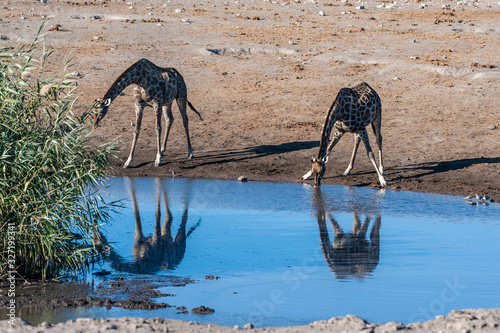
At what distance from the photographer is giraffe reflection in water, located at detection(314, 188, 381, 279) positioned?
8.30 meters

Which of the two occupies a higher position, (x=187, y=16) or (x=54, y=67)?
(x=187, y=16)

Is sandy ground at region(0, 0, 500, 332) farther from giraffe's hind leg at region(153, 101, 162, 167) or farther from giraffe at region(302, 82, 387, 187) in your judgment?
giraffe at region(302, 82, 387, 187)

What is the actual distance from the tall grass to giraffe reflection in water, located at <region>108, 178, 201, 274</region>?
53 cm

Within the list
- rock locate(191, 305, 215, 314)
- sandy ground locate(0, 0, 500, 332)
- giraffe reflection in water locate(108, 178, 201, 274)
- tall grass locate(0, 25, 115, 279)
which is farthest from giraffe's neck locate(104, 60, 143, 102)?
rock locate(191, 305, 215, 314)

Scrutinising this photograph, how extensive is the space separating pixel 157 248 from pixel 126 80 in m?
6.16

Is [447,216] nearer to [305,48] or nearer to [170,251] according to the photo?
[170,251]

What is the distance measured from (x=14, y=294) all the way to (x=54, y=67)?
573 inches

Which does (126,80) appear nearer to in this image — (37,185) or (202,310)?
(37,185)

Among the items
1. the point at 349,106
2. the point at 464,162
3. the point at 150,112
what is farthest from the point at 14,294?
the point at 150,112

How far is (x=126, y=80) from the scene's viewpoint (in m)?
14.4

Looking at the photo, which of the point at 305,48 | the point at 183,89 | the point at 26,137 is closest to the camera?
the point at 26,137

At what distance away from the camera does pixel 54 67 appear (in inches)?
813

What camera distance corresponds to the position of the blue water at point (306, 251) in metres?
7.07

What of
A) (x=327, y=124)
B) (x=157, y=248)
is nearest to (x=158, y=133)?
(x=327, y=124)
